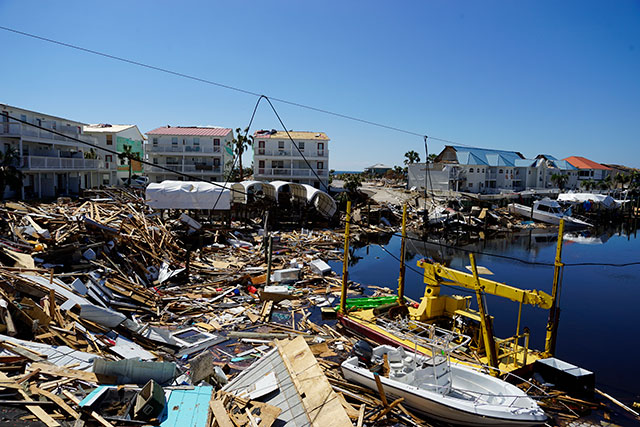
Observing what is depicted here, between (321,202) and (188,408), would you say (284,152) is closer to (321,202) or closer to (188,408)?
(321,202)

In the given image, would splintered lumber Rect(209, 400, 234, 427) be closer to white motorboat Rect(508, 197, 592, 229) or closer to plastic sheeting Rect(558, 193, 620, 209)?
white motorboat Rect(508, 197, 592, 229)

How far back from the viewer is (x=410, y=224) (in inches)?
1972

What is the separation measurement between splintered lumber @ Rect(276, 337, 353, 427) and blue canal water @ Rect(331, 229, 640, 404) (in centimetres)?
1034

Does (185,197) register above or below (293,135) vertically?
below

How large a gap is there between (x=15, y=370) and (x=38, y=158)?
37940 mm

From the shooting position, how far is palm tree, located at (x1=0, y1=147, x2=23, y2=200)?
106 ft

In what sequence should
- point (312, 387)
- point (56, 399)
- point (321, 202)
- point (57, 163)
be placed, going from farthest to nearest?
point (57, 163)
point (321, 202)
point (312, 387)
point (56, 399)

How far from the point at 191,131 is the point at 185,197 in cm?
2828

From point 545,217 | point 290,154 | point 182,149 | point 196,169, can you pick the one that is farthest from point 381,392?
point 545,217

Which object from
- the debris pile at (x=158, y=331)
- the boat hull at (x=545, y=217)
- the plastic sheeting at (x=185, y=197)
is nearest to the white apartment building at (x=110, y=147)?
the plastic sheeting at (x=185, y=197)

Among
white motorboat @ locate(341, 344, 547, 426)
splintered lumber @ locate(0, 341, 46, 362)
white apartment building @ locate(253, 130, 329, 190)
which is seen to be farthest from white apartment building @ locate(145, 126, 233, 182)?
white motorboat @ locate(341, 344, 547, 426)

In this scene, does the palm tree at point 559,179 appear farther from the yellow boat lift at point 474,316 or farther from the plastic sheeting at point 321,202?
the yellow boat lift at point 474,316

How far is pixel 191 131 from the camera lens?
183 feet

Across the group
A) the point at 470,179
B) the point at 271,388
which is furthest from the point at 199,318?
the point at 470,179
